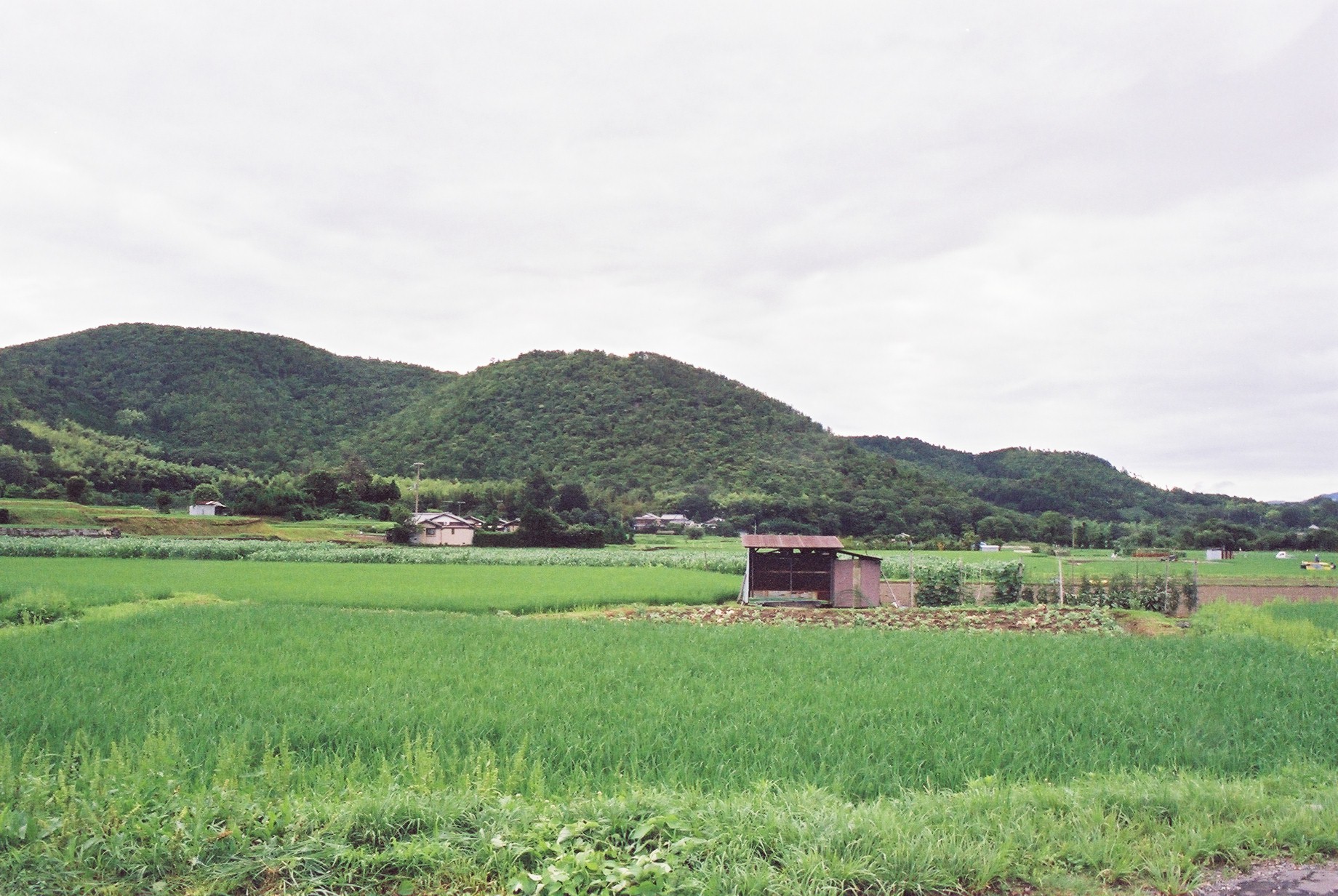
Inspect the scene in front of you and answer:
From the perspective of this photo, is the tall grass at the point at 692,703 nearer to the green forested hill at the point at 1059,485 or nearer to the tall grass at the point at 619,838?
the tall grass at the point at 619,838

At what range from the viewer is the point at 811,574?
74.8 feet

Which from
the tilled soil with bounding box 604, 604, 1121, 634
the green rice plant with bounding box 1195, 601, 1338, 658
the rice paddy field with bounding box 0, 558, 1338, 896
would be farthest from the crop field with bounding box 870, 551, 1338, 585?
the rice paddy field with bounding box 0, 558, 1338, 896

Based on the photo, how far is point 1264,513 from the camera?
73812mm

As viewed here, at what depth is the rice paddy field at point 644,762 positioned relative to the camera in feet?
12.1

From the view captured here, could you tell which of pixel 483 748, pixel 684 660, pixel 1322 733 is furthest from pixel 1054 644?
pixel 483 748

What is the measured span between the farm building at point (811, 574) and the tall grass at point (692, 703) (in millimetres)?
10636

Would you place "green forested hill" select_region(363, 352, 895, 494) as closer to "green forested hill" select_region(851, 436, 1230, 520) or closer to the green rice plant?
"green forested hill" select_region(851, 436, 1230, 520)

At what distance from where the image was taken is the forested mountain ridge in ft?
208

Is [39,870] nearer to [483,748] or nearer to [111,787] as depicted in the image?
[111,787]

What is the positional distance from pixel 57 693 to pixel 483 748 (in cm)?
469

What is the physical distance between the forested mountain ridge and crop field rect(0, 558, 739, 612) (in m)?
28.9

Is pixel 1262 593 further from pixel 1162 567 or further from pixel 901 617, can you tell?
pixel 901 617

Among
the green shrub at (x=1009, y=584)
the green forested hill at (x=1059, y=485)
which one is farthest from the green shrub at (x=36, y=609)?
the green forested hill at (x=1059, y=485)

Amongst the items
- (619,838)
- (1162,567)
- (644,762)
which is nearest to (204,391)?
(1162,567)
